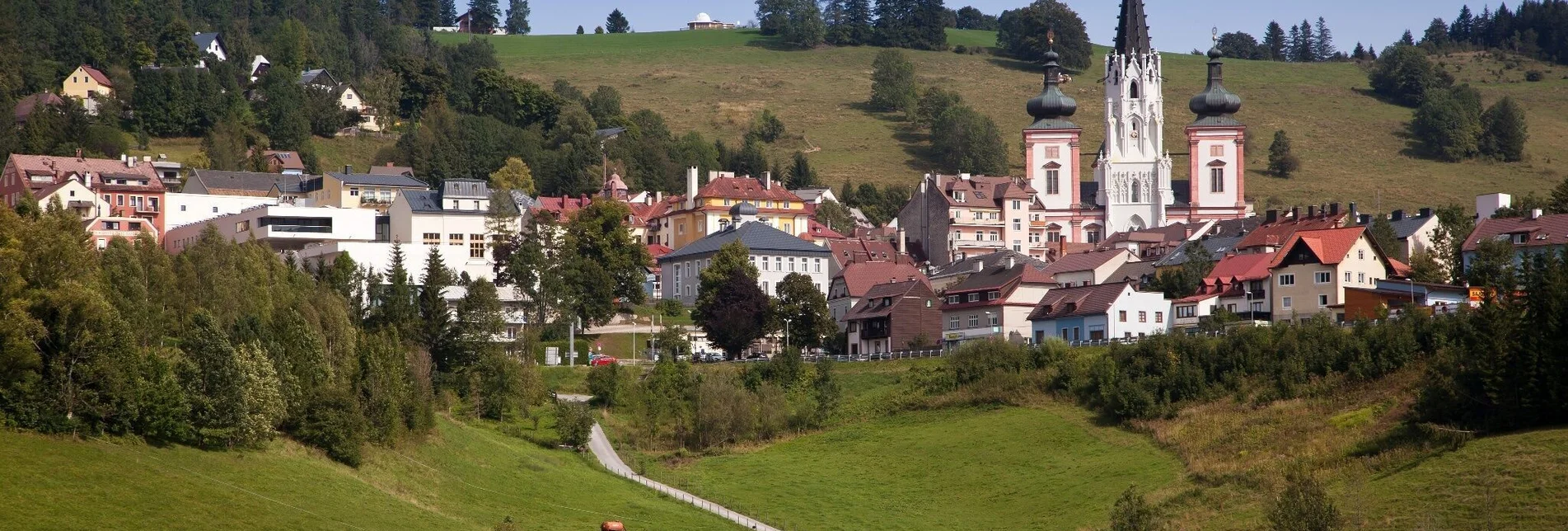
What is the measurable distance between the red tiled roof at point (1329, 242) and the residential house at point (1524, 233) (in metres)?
5.16

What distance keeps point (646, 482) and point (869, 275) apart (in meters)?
40.0

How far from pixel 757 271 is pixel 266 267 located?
31185 mm

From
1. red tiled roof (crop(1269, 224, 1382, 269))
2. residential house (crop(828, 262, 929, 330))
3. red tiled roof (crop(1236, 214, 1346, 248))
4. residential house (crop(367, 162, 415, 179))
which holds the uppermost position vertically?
residential house (crop(367, 162, 415, 179))

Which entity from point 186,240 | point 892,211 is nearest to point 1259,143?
point 892,211

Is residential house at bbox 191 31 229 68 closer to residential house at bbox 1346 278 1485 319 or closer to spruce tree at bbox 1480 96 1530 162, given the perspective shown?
spruce tree at bbox 1480 96 1530 162

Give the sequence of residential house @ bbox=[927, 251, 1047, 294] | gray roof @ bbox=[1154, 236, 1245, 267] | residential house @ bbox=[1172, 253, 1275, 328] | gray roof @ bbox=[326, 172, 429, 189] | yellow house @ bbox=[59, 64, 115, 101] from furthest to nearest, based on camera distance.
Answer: yellow house @ bbox=[59, 64, 115, 101], gray roof @ bbox=[326, 172, 429, 189], residential house @ bbox=[927, 251, 1047, 294], gray roof @ bbox=[1154, 236, 1245, 267], residential house @ bbox=[1172, 253, 1275, 328]

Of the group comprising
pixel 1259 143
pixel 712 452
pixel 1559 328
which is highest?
pixel 1259 143

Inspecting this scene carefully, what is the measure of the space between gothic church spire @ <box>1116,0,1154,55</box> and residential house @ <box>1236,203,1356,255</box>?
1416 inches

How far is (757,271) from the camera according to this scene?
107688 mm

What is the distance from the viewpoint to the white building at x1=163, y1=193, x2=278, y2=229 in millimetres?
119688

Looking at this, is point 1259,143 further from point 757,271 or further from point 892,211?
point 757,271

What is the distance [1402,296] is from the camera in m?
84.8

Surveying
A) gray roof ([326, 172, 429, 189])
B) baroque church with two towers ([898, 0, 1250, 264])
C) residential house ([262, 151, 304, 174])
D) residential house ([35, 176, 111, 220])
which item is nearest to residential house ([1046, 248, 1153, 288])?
baroque church with two towers ([898, 0, 1250, 264])

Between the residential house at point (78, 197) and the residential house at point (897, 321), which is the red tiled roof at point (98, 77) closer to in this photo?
the residential house at point (78, 197)
